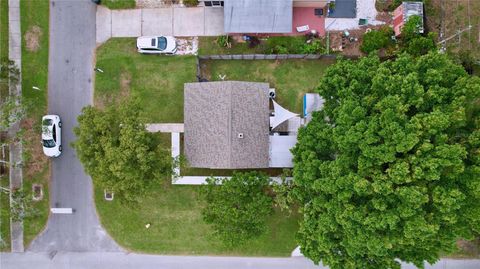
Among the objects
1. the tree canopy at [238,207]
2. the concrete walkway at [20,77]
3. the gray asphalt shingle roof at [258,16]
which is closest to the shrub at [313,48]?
the gray asphalt shingle roof at [258,16]

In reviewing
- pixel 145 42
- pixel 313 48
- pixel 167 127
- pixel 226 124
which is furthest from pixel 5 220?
pixel 313 48

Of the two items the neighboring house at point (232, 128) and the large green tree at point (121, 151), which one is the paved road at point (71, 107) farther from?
the neighboring house at point (232, 128)

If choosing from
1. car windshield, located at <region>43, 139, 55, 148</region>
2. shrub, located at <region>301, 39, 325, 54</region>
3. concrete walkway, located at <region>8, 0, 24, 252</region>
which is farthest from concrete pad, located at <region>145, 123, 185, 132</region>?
shrub, located at <region>301, 39, 325, 54</region>

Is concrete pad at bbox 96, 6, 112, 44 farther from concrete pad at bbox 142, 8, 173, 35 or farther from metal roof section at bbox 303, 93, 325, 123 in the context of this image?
metal roof section at bbox 303, 93, 325, 123

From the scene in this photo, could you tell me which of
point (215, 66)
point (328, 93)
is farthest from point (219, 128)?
point (328, 93)

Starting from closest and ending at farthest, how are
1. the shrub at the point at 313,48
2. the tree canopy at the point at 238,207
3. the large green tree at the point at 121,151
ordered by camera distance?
the large green tree at the point at 121,151
the tree canopy at the point at 238,207
the shrub at the point at 313,48

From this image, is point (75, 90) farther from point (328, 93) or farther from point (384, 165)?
point (384, 165)
